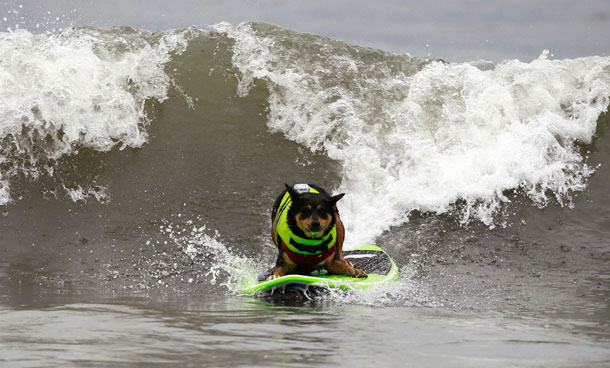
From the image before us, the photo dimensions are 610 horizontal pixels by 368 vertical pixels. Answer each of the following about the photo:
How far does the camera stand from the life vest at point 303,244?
700cm

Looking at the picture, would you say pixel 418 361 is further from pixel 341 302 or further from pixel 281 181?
pixel 281 181

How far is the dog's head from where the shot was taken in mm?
6848

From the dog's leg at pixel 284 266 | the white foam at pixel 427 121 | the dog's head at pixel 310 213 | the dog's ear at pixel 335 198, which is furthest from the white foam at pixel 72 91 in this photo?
the dog's ear at pixel 335 198

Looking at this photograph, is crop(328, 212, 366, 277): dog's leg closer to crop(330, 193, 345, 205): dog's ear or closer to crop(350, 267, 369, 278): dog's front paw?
crop(350, 267, 369, 278): dog's front paw

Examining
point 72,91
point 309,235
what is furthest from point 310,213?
point 72,91

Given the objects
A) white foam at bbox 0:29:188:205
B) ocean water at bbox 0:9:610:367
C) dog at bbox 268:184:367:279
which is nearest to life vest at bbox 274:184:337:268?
dog at bbox 268:184:367:279

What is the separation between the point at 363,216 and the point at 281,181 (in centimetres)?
129

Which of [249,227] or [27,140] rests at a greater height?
[27,140]

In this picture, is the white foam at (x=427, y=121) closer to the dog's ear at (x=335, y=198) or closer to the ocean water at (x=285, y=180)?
the ocean water at (x=285, y=180)

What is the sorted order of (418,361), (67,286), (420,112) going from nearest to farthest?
(418,361) < (67,286) < (420,112)

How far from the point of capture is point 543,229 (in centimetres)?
995

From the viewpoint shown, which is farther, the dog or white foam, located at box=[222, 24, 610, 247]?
white foam, located at box=[222, 24, 610, 247]

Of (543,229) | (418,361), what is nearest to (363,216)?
(543,229)

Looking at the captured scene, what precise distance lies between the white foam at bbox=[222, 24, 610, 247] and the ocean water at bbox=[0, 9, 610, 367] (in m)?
0.03
